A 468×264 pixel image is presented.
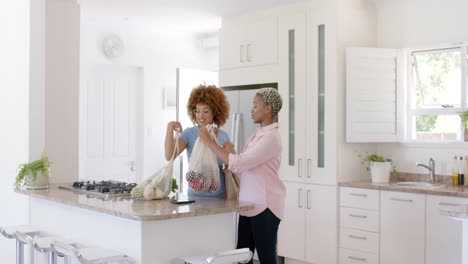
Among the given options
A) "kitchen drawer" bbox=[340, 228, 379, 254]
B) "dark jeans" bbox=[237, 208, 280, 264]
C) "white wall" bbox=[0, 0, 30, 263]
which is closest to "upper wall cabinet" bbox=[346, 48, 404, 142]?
"kitchen drawer" bbox=[340, 228, 379, 254]

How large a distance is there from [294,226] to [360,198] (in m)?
0.78

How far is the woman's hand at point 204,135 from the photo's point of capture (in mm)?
3203

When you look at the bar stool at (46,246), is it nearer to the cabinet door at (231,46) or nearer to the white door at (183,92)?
the cabinet door at (231,46)

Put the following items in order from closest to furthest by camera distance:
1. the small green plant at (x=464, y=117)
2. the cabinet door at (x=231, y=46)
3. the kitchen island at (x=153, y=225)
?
the kitchen island at (x=153, y=225) → the small green plant at (x=464, y=117) → the cabinet door at (x=231, y=46)

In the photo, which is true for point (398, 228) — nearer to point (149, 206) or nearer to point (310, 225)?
point (310, 225)

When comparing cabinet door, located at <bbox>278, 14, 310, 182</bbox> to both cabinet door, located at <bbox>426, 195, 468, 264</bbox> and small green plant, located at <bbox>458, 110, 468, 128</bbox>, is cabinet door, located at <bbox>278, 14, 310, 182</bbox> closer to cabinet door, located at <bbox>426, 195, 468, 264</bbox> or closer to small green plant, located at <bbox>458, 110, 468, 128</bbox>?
cabinet door, located at <bbox>426, 195, 468, 264</bbox>

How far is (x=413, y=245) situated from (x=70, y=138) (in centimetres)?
284

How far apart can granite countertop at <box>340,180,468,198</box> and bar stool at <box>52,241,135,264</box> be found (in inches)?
99.3

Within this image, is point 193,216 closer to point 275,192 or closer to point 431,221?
point 275,192

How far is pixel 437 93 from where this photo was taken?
16.9ft

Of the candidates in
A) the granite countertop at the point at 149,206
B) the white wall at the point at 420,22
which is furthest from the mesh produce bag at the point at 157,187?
the white wall at the point at 420,22

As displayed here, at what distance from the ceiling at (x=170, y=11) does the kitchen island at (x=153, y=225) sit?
271 cm

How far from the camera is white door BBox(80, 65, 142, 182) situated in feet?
21.9

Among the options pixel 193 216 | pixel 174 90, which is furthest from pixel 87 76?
pixel 193 216
